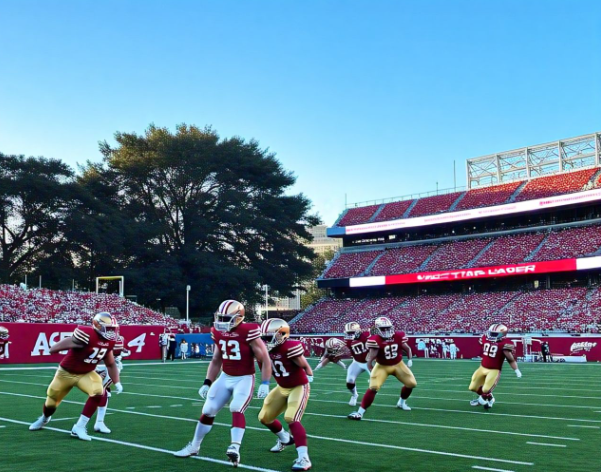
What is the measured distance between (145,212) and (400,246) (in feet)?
70.5

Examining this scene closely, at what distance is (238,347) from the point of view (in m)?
8.23

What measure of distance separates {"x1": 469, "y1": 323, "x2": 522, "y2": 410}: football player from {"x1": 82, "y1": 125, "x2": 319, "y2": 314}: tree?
140 feet

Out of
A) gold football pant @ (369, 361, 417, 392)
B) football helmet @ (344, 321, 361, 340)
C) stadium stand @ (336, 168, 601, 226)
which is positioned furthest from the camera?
stadium stand @ (336, 168, 601, 226)

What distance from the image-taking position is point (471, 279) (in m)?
51.1

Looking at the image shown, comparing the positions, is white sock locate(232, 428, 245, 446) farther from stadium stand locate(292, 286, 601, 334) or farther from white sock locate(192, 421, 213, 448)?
stadium stand locate(292, 286, 601, 334)

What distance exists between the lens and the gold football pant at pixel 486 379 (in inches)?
553

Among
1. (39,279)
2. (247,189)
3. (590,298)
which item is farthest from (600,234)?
(39,279)

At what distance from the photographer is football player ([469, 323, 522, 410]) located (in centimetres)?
1408

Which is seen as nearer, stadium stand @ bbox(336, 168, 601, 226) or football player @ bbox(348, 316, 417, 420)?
football player @ bbox(348, 316, 417, 420)

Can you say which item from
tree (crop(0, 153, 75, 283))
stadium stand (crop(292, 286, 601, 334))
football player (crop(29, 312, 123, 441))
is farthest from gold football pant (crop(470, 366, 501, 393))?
tree (crop(0, 153, 75, 283))

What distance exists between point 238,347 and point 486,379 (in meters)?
7.58

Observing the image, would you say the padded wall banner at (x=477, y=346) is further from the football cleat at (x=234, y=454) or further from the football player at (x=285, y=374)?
the football cleat at (x=234, y=454)

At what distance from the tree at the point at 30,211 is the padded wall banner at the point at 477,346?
2104cm

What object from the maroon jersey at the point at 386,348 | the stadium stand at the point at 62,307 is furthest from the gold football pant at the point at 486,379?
the stadium stand at the point at 62,307
